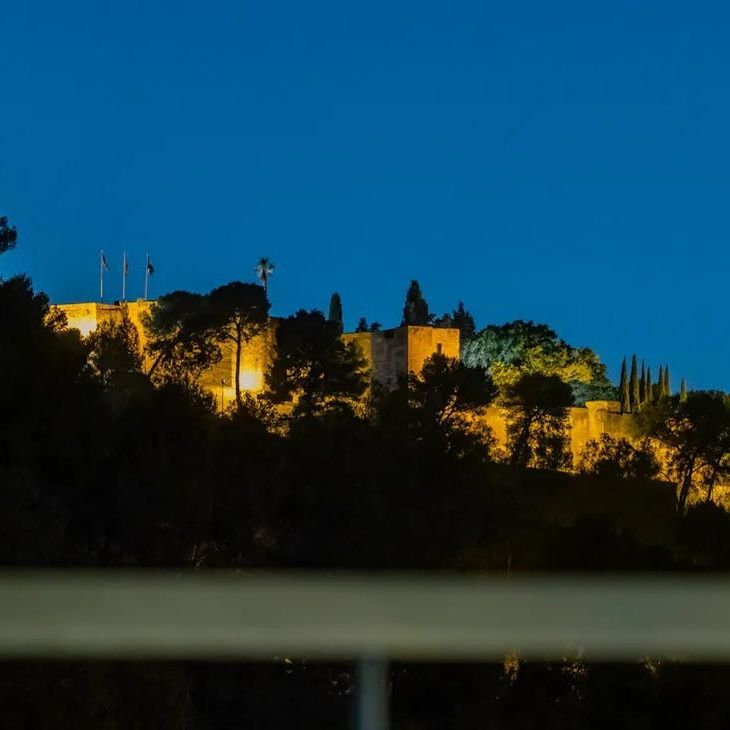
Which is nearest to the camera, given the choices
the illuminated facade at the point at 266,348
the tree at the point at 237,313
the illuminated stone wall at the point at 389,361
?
the tree at the point at 237,313

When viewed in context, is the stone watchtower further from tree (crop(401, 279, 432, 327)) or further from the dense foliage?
the dense foliage

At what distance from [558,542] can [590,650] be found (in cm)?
1538

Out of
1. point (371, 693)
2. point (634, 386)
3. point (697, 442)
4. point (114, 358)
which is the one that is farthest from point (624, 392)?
point (371, 693)

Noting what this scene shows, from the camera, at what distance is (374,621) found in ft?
10.3

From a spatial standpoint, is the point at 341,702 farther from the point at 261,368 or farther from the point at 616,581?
the point at 261,368

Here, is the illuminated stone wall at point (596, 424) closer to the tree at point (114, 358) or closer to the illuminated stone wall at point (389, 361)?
the illuminated stone wall at point (389, 361)

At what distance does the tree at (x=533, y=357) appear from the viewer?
141ft

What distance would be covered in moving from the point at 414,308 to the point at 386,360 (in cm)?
872

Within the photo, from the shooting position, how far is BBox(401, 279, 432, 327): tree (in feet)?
150

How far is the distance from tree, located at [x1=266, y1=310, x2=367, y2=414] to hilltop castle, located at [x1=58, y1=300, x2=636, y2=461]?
0.81 metres

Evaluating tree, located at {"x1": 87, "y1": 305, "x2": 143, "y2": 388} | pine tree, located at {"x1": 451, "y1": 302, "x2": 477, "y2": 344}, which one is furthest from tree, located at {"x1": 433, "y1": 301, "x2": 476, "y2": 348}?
tree, located at {"x1": 87, "y1": 305, "x2": 143, "y2": 388}

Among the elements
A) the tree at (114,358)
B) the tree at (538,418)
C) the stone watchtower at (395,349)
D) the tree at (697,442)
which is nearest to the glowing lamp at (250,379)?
the stone watchtower at (395,349)

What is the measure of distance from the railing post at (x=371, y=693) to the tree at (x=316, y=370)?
2756 centimetres

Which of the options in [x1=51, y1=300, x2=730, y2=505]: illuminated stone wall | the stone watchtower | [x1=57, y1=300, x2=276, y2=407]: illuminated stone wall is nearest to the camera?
[x1=57, y1=300, x2=276, y2=407]: illuminated stone wall
